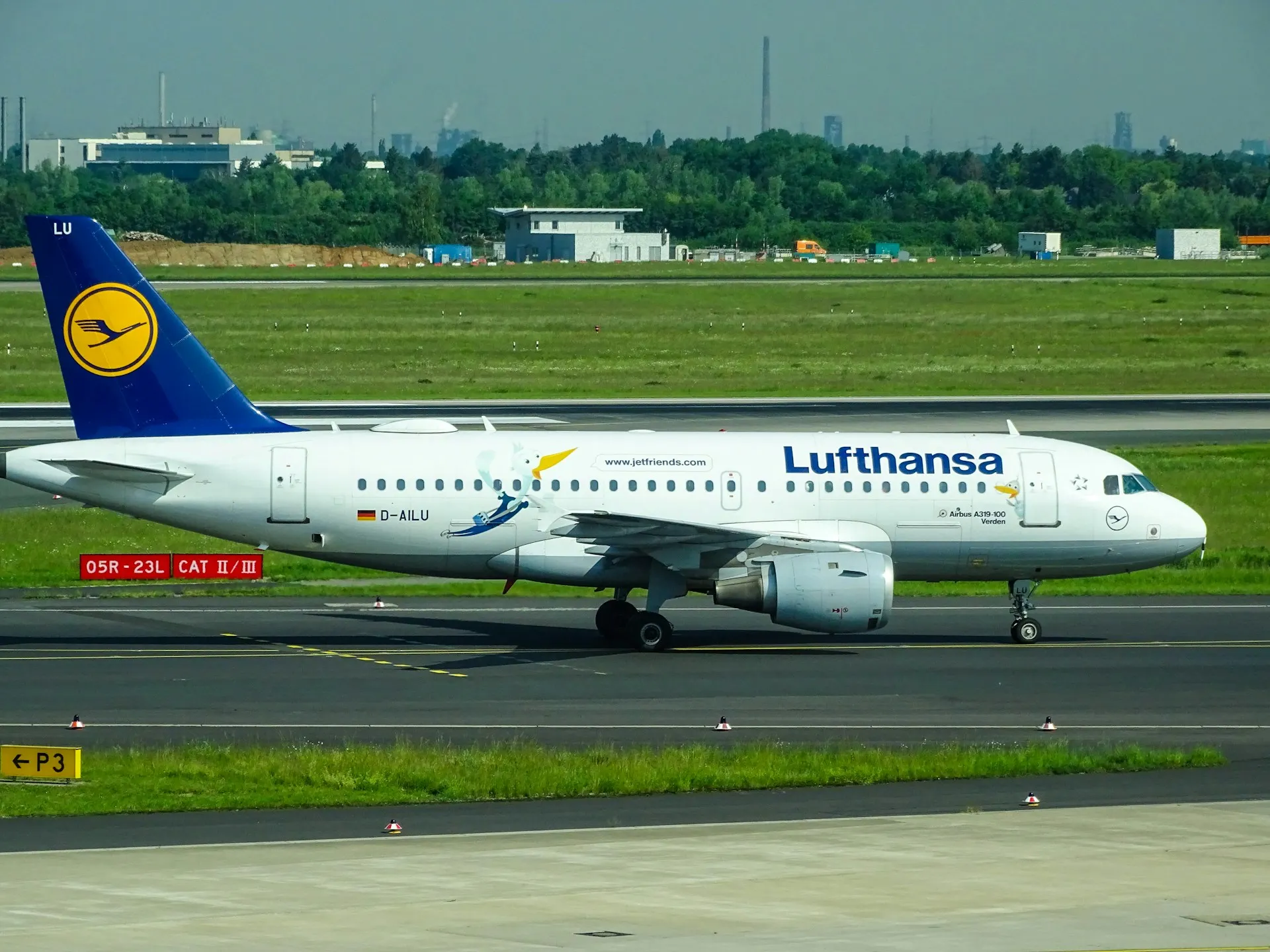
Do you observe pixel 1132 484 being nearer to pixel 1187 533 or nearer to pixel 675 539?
pixel 1187 533

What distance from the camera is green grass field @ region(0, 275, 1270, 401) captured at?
86.8 metres

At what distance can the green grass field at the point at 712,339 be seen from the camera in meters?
86.8

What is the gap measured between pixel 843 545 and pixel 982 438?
14.0 ft

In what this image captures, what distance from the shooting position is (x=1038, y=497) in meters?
37.2

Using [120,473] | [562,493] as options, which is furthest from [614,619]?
[120,473]

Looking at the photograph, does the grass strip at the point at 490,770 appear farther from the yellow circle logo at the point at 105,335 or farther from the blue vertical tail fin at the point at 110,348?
the yellow circle logo at the point at 105,335

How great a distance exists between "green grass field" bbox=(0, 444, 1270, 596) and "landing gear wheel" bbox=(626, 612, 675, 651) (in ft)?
26.3

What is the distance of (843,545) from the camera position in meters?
36.3

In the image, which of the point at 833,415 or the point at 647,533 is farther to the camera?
the point at 833,415

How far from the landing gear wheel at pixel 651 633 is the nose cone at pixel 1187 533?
35.2 ft

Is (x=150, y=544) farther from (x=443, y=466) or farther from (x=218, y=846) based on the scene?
(x=218, y=846)

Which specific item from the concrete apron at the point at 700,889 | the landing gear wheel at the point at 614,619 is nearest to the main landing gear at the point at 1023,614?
the landing gear wheel at the point at 614,619

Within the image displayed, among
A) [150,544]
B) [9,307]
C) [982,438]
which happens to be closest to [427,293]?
[9,307]

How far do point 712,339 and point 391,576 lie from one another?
65237 millimetres
